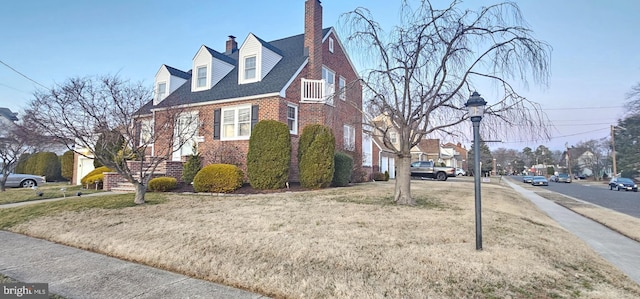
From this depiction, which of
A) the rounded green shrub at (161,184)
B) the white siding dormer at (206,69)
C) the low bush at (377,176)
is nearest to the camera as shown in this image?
the rounded green shrub at (161,184)

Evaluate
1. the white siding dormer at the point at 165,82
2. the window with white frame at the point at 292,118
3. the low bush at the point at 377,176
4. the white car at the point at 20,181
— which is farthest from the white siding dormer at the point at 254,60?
the white car at the point at 20,181

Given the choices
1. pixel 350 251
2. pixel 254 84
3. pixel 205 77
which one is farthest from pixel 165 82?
pixel 350 251

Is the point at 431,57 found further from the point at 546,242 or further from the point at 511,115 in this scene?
the point at 546,242

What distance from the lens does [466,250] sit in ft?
15.0

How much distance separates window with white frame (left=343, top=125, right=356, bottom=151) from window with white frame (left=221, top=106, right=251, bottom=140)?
5861 millimetres

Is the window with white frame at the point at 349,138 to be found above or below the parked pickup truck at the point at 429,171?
above

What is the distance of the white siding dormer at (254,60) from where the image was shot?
15883 millimetres

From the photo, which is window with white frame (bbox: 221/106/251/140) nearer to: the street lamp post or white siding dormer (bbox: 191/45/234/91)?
white siding dormer (bbox: 191/45/234/91)

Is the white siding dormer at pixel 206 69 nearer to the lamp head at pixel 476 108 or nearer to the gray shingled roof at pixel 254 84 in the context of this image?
the gray shingled roof at pixel 254 84

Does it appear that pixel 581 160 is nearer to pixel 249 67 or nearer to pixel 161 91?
pixel 249 67

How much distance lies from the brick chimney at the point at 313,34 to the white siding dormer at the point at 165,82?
884 centimetres

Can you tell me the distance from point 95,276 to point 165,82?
683 inches

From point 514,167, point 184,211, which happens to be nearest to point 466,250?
point 184,211

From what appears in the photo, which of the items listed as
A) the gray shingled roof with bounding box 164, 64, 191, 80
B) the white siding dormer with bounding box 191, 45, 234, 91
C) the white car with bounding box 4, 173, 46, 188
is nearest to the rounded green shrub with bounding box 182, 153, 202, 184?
the white siding dormer with bounding box 191, 45, 234, 91
